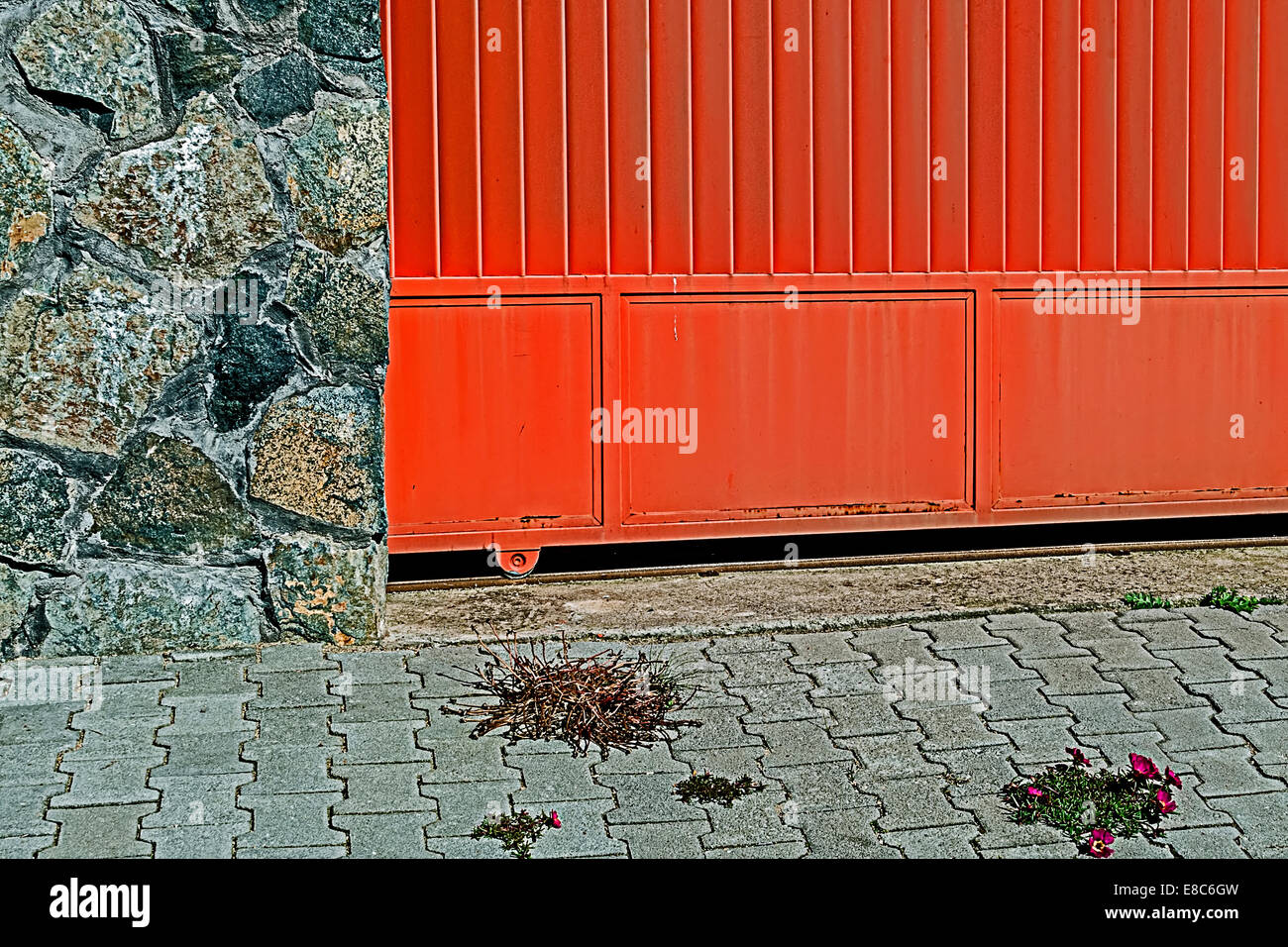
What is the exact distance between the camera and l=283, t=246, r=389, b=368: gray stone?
16.9 feet

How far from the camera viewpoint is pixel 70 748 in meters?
4.32

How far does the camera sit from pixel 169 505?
5094 mm

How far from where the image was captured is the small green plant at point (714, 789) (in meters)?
3.97

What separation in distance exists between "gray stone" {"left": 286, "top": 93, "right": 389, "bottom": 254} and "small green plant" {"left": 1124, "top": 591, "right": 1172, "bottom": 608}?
2.98 m

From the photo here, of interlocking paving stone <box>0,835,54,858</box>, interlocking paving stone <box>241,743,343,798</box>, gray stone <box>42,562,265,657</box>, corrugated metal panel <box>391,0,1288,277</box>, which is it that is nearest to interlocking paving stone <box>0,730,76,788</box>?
interlocking paving stone <box>0,835,54,858</box>

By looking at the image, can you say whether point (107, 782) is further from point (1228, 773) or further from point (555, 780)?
point (1228, 773)

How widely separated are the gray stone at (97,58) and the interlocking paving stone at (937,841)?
3.21 metres

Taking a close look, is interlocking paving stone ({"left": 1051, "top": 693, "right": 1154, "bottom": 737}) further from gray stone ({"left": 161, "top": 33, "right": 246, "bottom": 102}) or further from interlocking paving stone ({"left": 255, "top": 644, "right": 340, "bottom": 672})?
gray stone ({"left": 161, "top": 33, "right": 246, "bottom": 102})

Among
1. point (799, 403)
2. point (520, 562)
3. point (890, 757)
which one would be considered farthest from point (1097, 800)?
point (520, 562)

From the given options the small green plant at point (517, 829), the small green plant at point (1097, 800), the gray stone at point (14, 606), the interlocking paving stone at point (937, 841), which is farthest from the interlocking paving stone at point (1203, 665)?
the gray stone at point (14, 606)

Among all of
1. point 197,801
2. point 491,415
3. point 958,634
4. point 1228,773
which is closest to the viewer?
point 197,801

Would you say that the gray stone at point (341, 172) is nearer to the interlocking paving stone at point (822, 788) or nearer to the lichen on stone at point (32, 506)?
the lichen on stone at point (32, 506)

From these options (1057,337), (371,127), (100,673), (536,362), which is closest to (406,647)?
(100,673)

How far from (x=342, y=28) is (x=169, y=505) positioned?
65.4 inches
